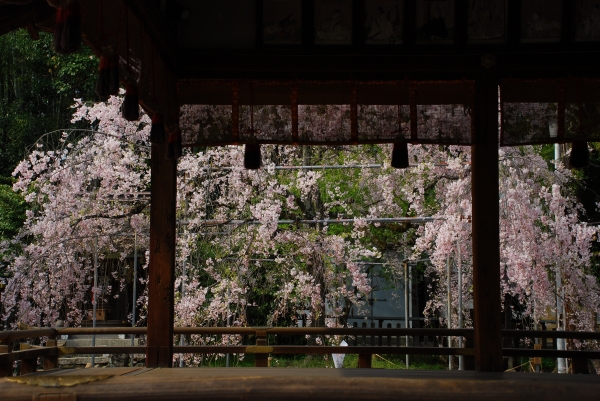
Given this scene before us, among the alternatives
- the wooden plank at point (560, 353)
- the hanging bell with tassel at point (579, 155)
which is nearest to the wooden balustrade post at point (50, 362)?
the wooden plank at point (560, 353)

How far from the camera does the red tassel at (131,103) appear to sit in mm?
3342

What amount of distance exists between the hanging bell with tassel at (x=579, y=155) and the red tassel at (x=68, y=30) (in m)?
3.51

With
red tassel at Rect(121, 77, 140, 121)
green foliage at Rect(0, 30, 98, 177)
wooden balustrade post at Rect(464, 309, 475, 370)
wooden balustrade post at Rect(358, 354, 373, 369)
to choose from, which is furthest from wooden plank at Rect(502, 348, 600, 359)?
green foliage at Rect(0, 30, 98, 177)

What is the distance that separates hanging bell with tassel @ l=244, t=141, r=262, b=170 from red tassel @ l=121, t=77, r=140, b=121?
136cm

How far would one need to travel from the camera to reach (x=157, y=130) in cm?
408

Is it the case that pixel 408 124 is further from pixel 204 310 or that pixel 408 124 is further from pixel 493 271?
pixel 204 310

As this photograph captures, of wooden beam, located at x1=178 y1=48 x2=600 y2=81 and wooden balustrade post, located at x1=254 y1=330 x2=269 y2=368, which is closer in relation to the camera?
wooden beam, located at x1=178 y1=48 x2=600 y2=81

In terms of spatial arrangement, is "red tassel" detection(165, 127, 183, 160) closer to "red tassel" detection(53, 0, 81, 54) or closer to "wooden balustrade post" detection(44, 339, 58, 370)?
"red tassel" detection(53, 0, 81, 54)

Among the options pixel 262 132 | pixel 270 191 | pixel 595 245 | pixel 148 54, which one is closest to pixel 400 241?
pixel 270 191

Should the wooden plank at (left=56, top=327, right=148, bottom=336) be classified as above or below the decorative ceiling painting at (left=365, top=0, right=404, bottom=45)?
below

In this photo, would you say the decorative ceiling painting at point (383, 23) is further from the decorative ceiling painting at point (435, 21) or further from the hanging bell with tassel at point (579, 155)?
the hanging bell with tassel at point (579, 155)

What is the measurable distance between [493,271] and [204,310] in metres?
5.30

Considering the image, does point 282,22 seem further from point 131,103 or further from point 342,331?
point 342,331

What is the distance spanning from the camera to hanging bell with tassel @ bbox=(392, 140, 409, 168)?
4.58 m
